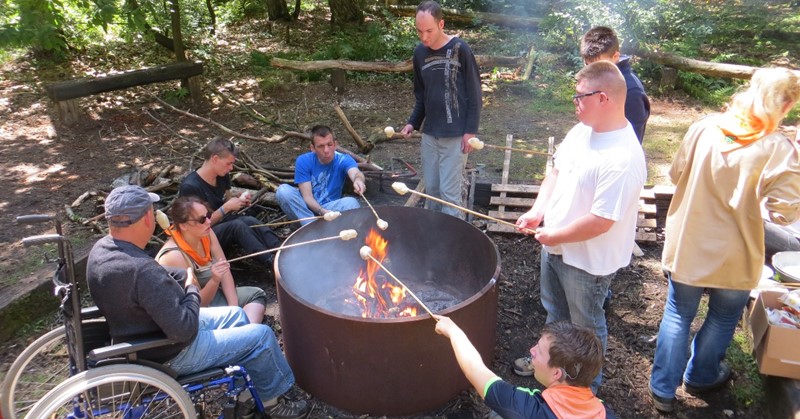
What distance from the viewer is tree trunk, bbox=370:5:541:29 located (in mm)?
12887

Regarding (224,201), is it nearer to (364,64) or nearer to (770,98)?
(770,98)

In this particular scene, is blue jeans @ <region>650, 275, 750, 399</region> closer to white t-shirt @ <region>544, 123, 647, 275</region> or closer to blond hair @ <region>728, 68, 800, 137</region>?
white t-shirt @ <region>544, 123, 647, 275</region>

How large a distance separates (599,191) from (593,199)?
0.32 ft

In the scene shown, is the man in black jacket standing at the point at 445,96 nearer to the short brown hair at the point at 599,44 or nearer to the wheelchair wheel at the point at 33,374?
the short brown hair at the point at 599,44

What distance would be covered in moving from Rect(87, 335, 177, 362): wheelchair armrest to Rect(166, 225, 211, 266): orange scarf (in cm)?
96

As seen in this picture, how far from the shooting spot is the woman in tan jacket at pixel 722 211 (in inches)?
97.1

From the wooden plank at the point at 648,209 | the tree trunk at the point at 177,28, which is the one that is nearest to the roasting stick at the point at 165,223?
the wooden plank at the point at 648,209

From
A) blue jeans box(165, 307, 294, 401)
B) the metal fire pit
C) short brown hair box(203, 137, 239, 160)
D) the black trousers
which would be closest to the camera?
blue jeans box(165, 307, 294, 401)

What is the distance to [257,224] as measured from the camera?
4.61 meters

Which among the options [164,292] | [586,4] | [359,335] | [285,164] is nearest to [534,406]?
[359,335]

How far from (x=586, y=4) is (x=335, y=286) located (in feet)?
28.1

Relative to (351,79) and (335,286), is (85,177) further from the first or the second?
(351,79)

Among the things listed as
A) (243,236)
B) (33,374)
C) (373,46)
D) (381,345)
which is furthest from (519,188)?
(373,46)

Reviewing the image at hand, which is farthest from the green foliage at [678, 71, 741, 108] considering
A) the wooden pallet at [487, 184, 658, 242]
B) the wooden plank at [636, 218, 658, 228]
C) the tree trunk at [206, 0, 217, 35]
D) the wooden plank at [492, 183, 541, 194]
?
the tree trunk at [206, 0, 217, 35]
